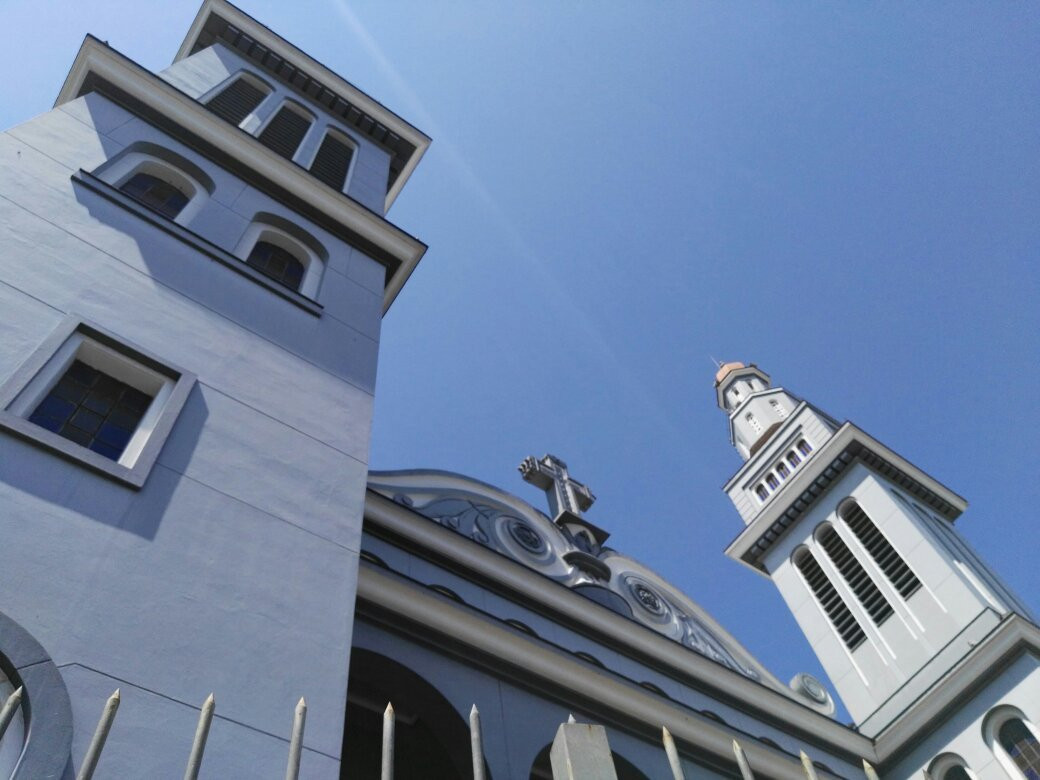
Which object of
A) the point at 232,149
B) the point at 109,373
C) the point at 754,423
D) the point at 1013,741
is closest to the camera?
the point at 109,373

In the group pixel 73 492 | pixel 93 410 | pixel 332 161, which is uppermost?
pixel 332 161

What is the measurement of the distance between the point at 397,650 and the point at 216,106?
406 inches

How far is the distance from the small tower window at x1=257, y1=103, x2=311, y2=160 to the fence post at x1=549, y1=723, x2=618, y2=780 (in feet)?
42.0

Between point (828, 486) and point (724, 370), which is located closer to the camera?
point (828, 486)

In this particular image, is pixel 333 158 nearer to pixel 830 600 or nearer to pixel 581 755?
pixel 830 600

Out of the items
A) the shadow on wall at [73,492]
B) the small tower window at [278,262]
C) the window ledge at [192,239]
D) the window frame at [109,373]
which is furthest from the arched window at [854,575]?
the shadow on wall at [73,492]

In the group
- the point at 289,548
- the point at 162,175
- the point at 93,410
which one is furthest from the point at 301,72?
the point at 289,548

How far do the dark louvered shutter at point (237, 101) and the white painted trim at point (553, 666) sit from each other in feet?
28.6

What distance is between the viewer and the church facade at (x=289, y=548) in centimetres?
500

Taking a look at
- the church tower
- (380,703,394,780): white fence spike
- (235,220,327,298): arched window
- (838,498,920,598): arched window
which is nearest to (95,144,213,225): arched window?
(235,220,327,298): arched window

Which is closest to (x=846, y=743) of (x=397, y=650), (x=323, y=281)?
(x=397, y=650)

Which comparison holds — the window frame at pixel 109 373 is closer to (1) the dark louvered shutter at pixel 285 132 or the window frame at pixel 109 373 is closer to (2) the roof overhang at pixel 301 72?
(1) the dark louvered shutter at pixel 285 132

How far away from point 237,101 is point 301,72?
335cm

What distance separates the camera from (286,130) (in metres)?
17.0
